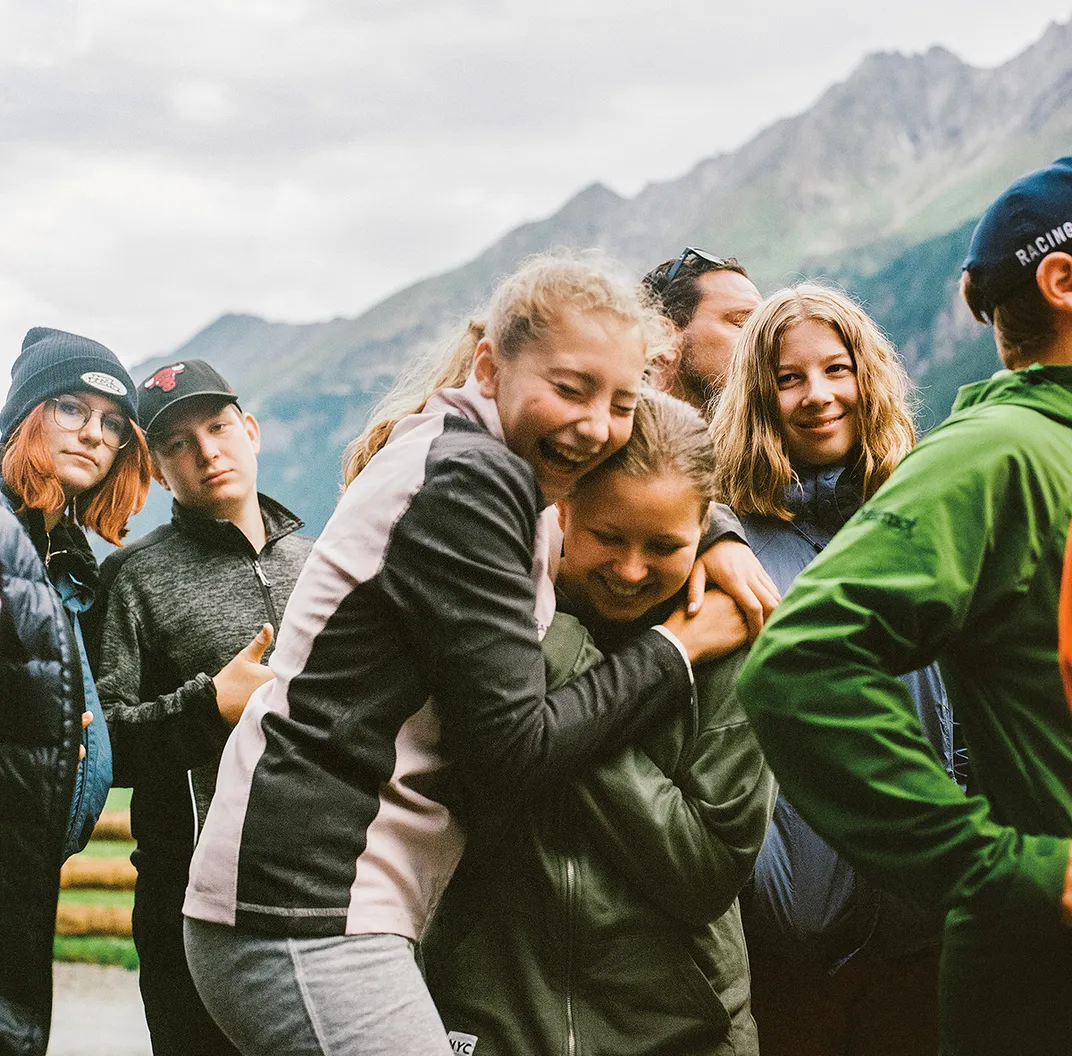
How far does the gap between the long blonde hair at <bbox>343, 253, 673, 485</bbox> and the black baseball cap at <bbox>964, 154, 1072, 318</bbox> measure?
42 cm

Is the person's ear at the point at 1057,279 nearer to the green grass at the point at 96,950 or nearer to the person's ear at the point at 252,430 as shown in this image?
the person's ear at the point at 252,430

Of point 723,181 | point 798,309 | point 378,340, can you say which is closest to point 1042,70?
point 723,181

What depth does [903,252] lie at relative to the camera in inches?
599

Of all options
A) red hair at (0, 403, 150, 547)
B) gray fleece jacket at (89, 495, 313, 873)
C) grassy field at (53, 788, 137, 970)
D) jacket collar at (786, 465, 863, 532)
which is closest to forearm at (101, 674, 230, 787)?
gray fleece jacket at (89, 495, 313, 873)

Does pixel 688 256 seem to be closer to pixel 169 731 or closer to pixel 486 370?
pixel 486 370

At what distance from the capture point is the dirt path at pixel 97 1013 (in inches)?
138

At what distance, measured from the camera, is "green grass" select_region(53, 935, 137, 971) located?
11.9 ft

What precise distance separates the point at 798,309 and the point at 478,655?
4.28 feet

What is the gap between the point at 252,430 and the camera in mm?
2760

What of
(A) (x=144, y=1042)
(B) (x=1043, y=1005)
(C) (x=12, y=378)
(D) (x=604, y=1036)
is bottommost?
(A) (x=144, y=1042)

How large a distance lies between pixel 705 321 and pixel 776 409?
0.50m

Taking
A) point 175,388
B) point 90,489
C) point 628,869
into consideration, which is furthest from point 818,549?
point 90,489

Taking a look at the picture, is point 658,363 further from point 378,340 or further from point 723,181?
point 723,181

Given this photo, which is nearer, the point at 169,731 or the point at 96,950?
the point at 169,731
